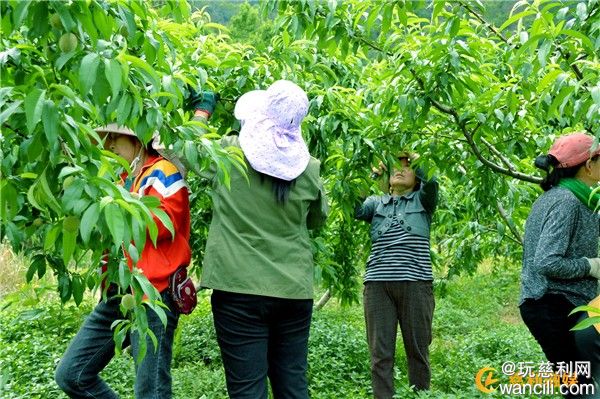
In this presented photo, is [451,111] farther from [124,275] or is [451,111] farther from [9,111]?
[9,111]

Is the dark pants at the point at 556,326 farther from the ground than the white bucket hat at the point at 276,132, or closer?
closer

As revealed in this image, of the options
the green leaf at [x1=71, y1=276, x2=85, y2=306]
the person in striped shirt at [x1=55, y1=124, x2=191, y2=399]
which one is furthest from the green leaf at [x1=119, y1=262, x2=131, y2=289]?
the person in striped shirt at [x1=55, y1=124, x2=191, y2=399]

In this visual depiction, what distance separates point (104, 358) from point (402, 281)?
174cm

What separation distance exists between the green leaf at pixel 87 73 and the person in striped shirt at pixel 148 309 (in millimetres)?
1274

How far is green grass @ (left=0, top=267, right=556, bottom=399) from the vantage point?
→ 186 inches

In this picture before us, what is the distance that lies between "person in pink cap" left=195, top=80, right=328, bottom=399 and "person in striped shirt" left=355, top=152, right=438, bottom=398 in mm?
1296

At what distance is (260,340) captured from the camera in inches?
116

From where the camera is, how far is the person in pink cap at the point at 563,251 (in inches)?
133

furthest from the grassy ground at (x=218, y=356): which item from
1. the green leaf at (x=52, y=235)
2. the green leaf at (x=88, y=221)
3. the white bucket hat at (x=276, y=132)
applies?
the green leaf at (x=88, y=221)

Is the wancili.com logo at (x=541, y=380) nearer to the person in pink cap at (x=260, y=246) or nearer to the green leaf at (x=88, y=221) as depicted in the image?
the person in pink cap at (x=260, y=246)

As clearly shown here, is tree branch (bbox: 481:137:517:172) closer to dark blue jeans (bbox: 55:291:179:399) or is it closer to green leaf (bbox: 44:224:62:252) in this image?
dark blue jeans (bbox: 55:291:179:399)

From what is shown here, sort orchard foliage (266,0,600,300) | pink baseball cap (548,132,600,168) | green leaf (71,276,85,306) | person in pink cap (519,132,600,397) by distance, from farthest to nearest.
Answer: pink baseball cap (548,132,600,168)
person in pink cap (519,132,600,397)
orchard foliage (266,0,600,300)
green leaf (71,276,85,306)

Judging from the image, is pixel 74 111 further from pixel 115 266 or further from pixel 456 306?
pixel 456 306

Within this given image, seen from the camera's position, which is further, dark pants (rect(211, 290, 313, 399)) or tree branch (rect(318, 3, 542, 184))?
tree branch (rect(318, 3, 542, 184))
